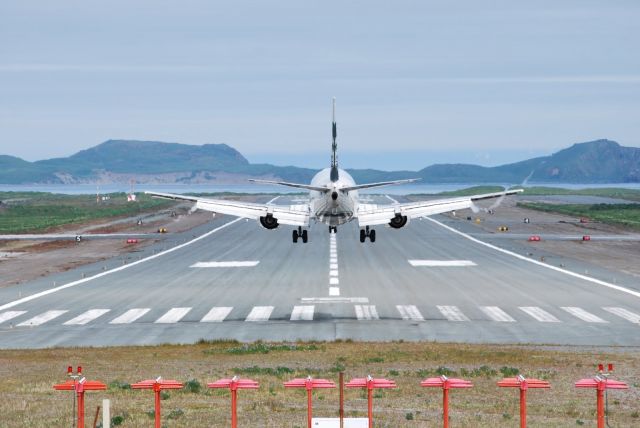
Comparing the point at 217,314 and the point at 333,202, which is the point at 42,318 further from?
the point at 333,202

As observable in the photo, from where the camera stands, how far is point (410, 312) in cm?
6075

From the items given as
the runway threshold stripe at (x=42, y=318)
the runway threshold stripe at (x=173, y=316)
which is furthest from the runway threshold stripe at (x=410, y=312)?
the runway threshold stripe at (x=42, y=318)

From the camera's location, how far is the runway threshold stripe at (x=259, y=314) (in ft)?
191

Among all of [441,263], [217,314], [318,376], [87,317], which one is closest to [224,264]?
[441,263]

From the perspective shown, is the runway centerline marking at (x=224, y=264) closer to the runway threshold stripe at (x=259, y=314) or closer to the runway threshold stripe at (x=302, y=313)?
the runway threshold stripe at (x=259, y=314)

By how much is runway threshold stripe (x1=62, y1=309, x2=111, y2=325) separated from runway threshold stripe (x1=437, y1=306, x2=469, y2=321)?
2055 cm

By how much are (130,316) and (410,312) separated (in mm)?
16715

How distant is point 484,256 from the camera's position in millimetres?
99125

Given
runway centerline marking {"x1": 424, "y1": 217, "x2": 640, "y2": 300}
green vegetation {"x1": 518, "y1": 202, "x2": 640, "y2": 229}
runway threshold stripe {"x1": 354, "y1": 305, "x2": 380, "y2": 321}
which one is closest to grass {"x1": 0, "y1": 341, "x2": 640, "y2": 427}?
runway threshold stripe {"x1": 354, "y1": 305, "x2": 380, "y2": 321}

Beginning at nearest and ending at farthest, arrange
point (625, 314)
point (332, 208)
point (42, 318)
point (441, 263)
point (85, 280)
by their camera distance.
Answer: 1. point (42, 318)
2. point (625, 314)
3. point (332, 208)
4. point (85, 280)
5. point (441, 263)

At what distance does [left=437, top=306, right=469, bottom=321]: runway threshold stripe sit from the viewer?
58.1 metres

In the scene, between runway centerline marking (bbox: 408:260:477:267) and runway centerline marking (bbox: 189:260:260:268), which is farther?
runway centerline marking (bbox: 189:260:260:268)

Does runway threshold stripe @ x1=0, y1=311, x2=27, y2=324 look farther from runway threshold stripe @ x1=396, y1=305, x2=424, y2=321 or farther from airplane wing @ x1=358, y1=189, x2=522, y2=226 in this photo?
airplane wing @ x1=358, y1=189, x2=522, y2=226

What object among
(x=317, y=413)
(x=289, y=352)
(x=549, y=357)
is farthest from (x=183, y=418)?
(x=549, y=357)
